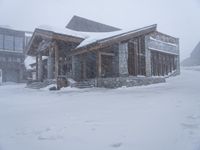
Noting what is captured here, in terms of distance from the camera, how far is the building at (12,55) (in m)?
24.7

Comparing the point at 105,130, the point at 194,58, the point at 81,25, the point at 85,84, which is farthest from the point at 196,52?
the point at 105,130

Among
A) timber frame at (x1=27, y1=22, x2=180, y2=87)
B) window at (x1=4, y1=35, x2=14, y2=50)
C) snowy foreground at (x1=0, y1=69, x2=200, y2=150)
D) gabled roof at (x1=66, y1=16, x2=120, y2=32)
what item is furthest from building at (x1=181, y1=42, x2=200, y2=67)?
snowy foreground at (x1=0, y1=69, x2=200, y2=150)

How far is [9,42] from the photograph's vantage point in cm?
2550

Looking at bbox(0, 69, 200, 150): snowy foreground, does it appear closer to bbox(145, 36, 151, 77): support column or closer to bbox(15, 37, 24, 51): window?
bbox(145, 36, 151, 77): support column

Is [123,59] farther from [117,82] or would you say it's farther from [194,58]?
[194,58]

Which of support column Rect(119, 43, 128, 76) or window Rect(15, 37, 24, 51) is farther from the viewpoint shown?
window Rect(15, 37, 24, 51)

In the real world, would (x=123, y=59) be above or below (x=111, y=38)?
below

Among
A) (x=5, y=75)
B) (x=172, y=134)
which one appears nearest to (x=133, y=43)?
(x=172, y=134)

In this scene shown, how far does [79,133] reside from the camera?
3445 mm

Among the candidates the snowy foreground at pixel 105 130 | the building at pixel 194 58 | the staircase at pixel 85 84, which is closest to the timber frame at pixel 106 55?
the staircase at pixel 85 84

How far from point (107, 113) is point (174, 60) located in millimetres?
16459

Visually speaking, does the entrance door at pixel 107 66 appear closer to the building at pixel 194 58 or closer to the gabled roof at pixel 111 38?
the gabled roof at pixel 111 38

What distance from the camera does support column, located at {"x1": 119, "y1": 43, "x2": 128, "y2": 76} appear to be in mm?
12942

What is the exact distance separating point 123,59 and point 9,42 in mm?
18350
